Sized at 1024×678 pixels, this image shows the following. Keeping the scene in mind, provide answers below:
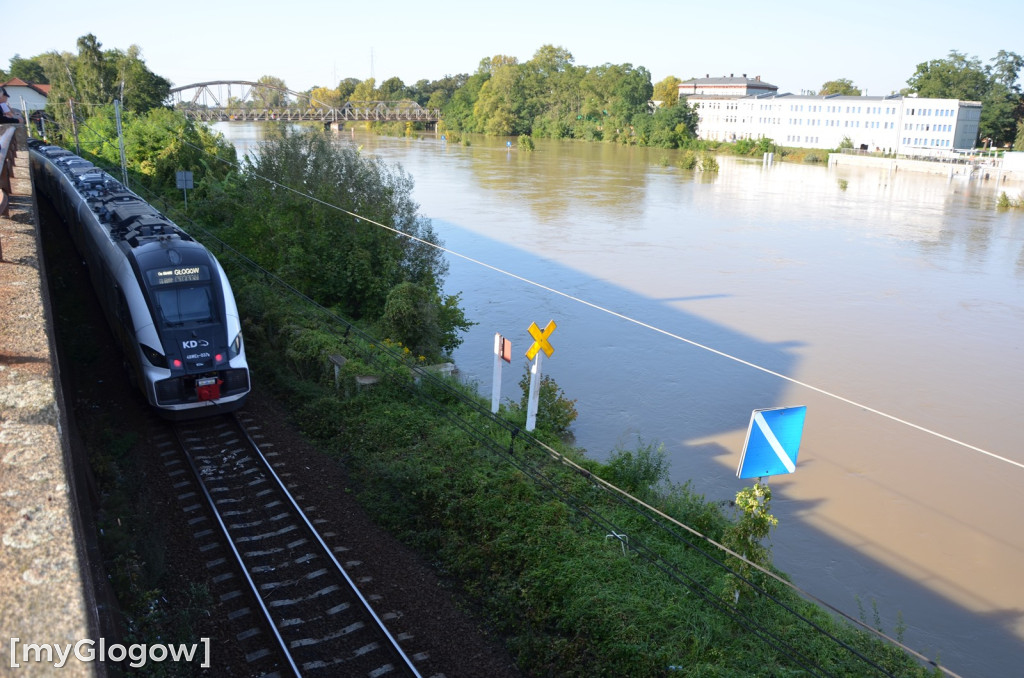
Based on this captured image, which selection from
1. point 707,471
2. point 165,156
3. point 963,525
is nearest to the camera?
point 963,525

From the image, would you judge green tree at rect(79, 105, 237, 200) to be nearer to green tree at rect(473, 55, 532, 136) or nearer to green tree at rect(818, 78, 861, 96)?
green tree at rect(473, 55, 532, 136)

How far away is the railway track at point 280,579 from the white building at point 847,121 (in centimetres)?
7648

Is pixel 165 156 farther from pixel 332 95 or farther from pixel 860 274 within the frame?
pixel 332 95

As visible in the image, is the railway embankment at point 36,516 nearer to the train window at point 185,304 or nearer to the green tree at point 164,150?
the train window at point 185,304

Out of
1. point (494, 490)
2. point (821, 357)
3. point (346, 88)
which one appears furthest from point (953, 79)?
point (346, 88)

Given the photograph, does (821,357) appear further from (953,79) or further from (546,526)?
(953,79)

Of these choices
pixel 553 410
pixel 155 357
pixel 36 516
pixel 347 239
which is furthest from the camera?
pixel 347 239

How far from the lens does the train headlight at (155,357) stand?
1062cm

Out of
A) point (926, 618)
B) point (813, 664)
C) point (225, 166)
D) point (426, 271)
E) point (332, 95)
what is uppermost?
point (332, 95)

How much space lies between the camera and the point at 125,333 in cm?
1171

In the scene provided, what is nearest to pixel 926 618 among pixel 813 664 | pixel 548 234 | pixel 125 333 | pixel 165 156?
pixel 813 664

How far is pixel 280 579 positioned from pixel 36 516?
3832mm

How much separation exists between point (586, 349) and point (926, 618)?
10.8 meters

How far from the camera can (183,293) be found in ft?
36.7
